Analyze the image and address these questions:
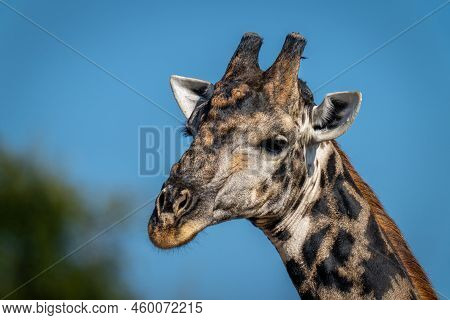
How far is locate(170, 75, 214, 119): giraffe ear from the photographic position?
11.3 m

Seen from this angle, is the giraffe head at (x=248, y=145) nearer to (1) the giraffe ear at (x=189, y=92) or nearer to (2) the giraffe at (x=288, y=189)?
(2) the giraffe at (x=288, y=189)

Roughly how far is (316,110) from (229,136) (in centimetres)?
124

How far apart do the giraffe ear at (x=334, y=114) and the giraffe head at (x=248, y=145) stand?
1 cm

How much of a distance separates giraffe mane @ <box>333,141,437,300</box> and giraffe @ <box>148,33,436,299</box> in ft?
0.04

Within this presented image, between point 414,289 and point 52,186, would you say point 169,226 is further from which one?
point 52,186

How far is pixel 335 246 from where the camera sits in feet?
32.7

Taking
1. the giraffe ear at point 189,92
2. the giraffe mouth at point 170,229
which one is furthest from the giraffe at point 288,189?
the giraffe ear at point 189,92

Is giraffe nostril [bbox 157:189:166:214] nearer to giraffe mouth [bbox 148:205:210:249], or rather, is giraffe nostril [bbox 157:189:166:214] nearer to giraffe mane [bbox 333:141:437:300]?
giraffe mouth [bbox 148:205:210:249]

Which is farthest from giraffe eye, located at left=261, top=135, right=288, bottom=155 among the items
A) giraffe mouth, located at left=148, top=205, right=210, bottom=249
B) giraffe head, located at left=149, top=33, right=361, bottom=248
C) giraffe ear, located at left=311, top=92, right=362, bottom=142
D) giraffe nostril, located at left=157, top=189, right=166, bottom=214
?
giraffe nostril, located at left=157, top=189, right=166, bottom=214

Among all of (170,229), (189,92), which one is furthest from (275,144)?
(189,92)

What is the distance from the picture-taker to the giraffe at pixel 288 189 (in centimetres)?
953

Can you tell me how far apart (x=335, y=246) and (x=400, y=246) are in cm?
116

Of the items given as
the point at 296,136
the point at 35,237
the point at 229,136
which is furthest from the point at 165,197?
the point at 35,237

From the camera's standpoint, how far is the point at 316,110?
10367 millimetres
